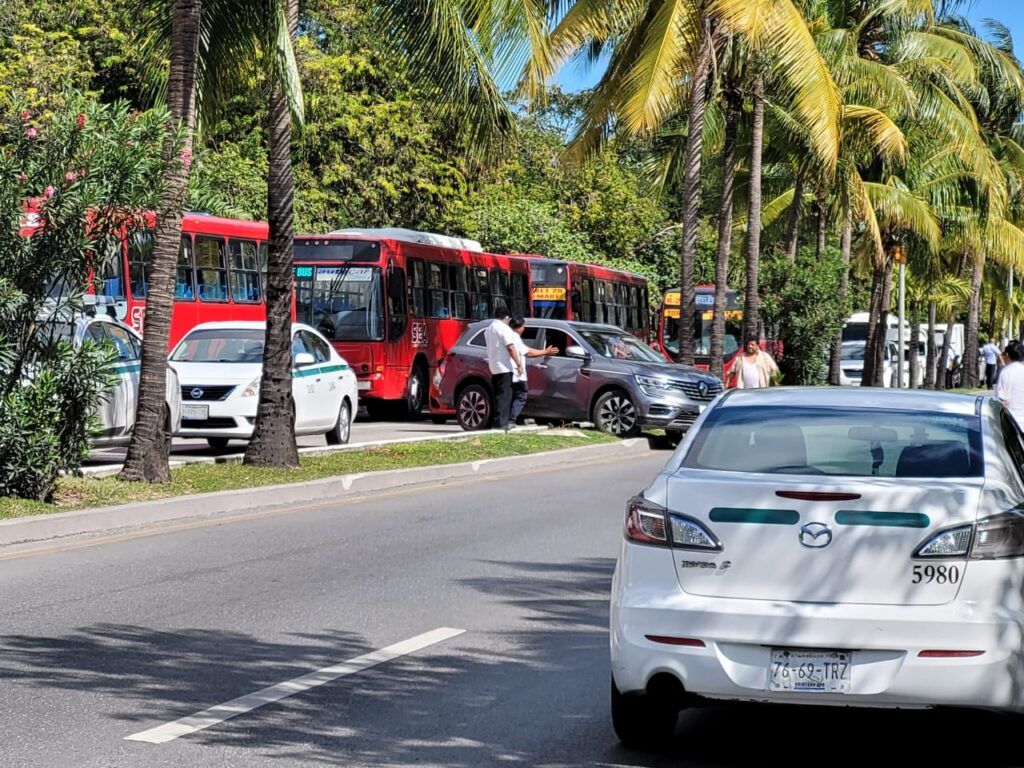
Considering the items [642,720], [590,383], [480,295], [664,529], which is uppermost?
[480,295]

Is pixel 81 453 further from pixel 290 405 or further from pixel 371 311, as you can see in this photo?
pixel 371 311

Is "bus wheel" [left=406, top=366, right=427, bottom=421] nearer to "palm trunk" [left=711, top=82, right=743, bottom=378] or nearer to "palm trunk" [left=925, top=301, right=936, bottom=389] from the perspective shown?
"palm trunk" [left=711, top=82, right=743, bottom=378]

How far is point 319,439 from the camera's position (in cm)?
2441

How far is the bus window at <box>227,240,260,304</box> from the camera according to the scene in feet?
95.9

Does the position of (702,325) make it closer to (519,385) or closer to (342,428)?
(519,385)

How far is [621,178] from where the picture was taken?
58000 millimetres

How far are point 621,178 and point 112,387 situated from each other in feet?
150

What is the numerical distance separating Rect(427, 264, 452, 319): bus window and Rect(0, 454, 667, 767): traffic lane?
60.2ft

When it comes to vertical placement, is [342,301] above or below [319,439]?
above

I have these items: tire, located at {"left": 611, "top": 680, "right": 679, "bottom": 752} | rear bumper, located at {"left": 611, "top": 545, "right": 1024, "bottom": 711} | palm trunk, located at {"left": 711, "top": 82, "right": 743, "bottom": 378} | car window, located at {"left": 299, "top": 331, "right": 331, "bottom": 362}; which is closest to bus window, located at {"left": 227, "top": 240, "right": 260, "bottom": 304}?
car window, located at {"left": 299, "top": 331, "right": 331, "bottom": 362}

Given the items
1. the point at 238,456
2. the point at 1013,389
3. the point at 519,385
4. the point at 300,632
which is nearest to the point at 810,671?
the point at 300,632

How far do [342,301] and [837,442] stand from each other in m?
24.8

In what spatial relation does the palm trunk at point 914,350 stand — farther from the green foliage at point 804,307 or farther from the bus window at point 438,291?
the bus window at point 438,291

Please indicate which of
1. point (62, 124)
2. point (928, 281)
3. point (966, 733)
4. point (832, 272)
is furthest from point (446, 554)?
point (928, 281)
